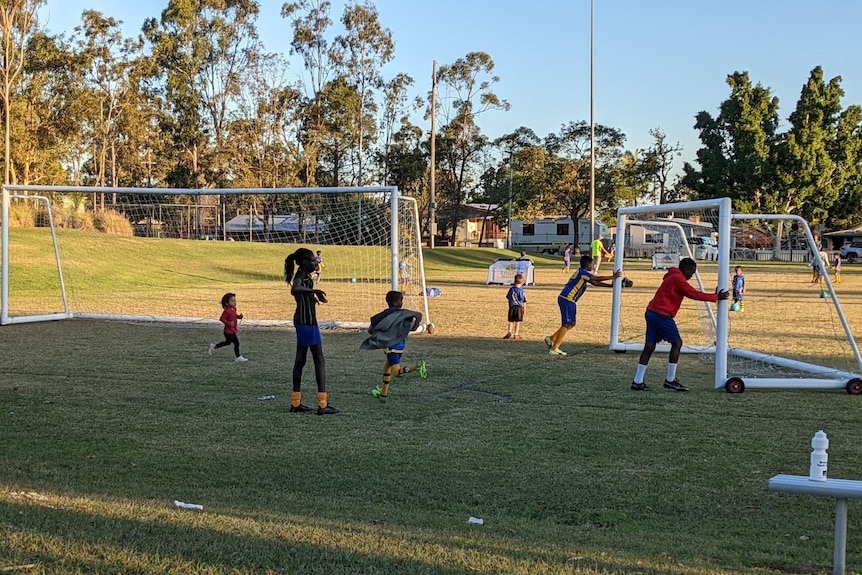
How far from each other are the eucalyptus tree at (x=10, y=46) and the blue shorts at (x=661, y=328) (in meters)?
38.5

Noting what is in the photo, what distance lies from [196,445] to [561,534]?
12.1 ft

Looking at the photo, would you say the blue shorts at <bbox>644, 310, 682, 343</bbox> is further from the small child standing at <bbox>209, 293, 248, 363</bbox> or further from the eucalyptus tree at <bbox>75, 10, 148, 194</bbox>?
the eucalyptus tree at <bbox>75, 10, 148, 194</bbox>

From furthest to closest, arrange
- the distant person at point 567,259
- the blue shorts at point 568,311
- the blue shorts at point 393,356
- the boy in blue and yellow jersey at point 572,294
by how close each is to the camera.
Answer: the distant person at point 567,259
the blue shorts at point 568,311
the boy in blue and yellow jersey at point 572,294
the blue shorts at point 393,356

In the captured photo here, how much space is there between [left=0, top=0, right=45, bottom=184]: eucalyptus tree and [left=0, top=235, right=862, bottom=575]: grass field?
33.0 m

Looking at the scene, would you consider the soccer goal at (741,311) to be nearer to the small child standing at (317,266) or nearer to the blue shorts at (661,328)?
the blue shorts at (661,328)

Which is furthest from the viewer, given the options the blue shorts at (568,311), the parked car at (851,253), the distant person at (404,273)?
the parked car at (851,253)

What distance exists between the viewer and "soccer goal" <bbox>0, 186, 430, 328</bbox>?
59.0ft

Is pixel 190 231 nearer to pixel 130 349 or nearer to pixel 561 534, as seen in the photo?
pixel 130 349

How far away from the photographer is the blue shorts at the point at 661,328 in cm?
1013

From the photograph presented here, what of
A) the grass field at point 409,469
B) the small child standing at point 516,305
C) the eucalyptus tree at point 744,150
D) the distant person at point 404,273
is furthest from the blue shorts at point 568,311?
the eucalyptus tree at point 744,150

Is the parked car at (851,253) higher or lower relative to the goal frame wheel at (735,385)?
higher

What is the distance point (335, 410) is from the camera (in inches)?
341

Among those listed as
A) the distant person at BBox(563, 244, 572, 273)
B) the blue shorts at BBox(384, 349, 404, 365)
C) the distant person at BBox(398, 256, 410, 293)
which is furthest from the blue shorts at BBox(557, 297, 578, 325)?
the distant person at BBox(563, 244, 572, 273)

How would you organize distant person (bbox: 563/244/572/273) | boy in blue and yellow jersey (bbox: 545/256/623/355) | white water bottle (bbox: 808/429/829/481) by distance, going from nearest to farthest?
1. white water bottle (bbox: 808/429/829/481)
2. boy in blue and yellow jersey (bbox: 545/256/623/355)
3. distant person (bbox: 563/244/572/273)
